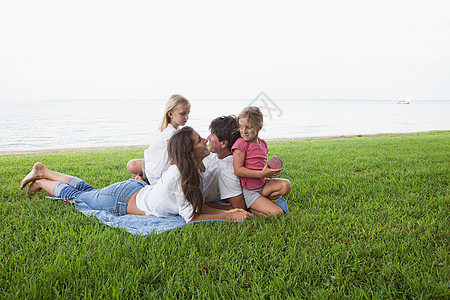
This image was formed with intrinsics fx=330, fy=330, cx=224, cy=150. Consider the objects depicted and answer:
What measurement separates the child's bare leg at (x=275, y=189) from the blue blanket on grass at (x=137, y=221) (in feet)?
0.46

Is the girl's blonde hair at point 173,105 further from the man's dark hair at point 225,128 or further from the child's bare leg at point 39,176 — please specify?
the child's bare leg at point 39,176

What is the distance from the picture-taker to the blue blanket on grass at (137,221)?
3186mm

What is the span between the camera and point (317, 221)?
334 centimetres

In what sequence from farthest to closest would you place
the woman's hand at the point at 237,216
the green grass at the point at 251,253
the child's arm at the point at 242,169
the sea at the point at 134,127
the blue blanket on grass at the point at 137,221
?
the sea at the point at 134,127 < the child's arm at the point at 242,169 < the woman's hand at the point at 237,216 < the blue blanket on grass at the point at 137,221 < the green grass at the point at 251,253

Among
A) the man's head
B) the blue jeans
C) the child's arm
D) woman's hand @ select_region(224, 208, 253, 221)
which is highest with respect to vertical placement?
the man's head

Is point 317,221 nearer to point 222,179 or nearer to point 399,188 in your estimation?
point 222,179

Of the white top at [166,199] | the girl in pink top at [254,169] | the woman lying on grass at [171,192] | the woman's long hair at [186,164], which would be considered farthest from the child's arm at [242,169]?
the white top at [166,199]

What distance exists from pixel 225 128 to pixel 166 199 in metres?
1.07

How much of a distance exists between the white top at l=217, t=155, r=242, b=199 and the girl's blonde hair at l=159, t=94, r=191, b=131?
3.92 feet

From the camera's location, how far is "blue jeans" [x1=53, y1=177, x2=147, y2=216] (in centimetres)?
379

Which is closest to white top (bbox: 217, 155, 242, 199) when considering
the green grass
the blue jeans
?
the green grass

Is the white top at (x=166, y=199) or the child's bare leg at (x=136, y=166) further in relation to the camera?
the child's bare leg at (x=136, y=166)

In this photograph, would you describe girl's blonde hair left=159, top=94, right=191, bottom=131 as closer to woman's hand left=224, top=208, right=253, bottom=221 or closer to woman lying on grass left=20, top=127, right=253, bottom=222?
woman lying on grass left=20, top=127, right=253, bottom=222

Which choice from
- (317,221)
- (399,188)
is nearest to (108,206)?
(317,221)
